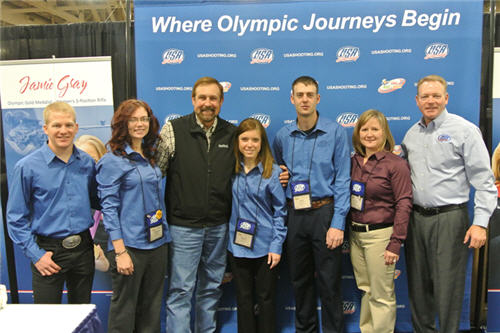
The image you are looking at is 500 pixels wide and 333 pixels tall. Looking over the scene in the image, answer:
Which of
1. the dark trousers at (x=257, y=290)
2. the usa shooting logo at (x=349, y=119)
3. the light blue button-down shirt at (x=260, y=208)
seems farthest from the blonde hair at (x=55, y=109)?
the usa shooting logo at (x=349, y=119)

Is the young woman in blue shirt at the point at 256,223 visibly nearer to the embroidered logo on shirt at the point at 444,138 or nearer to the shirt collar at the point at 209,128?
the shirt collar at the point at 209,128

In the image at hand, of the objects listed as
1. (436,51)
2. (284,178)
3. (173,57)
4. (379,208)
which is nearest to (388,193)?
(379,208)

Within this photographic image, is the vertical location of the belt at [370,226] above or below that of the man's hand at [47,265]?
above

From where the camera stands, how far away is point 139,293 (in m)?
2.19

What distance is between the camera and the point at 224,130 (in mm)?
2396

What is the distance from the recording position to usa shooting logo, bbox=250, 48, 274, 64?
2846mm

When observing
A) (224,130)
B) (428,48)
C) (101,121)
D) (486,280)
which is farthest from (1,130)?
(486,280)

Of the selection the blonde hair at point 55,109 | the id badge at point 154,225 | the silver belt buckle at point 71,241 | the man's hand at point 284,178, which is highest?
the blonde hair at point 55,109

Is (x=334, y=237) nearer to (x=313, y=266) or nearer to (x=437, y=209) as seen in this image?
(x=313, y=266)

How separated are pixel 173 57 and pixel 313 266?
6.81 feet

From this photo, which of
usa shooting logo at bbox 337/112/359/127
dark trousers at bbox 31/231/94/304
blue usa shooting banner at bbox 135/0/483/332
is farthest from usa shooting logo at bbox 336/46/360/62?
dark trousers at bbox 31/231/94/304

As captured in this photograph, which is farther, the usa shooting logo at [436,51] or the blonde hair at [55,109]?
the usa shooting logo at [436,51]

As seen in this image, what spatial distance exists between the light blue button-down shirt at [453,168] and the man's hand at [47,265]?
240 centimetres

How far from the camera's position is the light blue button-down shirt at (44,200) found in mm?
1930
